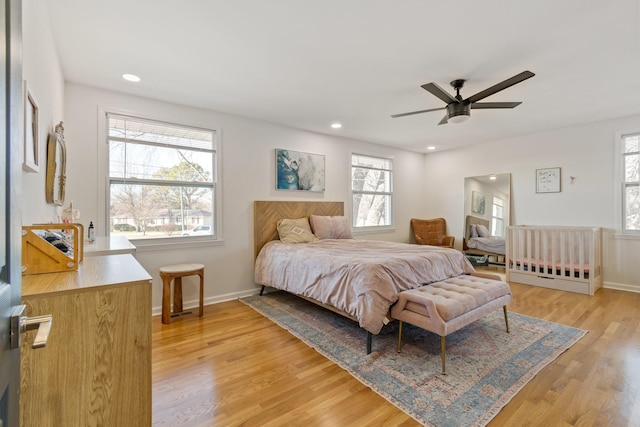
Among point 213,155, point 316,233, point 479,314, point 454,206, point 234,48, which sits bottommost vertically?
point 479,314

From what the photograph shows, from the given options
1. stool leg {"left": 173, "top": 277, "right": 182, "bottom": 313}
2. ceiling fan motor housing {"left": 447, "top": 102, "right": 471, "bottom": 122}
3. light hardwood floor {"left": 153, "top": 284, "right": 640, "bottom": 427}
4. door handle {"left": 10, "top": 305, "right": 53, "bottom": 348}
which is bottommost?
light hardwood floor {"left": 153, "top": 284, "right": 640, "bottom": 427}

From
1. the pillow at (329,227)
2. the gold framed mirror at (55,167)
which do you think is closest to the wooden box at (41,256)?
the gold framed mirror at (55,167)

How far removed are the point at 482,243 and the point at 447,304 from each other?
12.9ft

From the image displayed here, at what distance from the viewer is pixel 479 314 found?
2.40 metres

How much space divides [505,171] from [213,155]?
494 centimetres

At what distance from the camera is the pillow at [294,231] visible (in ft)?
13.2

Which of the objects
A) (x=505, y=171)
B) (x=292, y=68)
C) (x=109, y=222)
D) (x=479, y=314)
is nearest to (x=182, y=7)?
(x=292, y=68)

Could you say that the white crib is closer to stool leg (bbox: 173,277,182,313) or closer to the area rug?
the area rug

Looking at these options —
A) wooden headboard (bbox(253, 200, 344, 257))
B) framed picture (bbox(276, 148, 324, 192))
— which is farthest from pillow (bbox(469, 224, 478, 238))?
wooden headboard (bbox(253, 200, 344, 257))

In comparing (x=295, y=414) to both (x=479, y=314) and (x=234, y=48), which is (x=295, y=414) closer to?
(x=479, y=314)

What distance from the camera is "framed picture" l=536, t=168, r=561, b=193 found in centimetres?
471

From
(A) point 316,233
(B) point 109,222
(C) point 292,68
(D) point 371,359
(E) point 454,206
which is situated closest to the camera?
(D) point 371,359

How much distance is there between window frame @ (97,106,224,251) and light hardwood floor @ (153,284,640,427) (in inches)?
37.8

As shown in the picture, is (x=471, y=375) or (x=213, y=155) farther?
(x=213, y=155)
